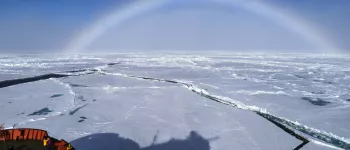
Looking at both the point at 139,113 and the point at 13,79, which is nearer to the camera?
the point at 139,113

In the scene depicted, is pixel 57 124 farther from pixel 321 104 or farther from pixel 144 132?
pixel 321 104

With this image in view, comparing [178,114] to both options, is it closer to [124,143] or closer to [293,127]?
[124,143]

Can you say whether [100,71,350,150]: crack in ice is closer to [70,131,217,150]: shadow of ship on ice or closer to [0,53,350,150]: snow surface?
[0,53,350,150]: snow surface


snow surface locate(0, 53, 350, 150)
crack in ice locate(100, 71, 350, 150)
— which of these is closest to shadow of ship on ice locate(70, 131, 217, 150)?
snow surface locate(0, 53, 350, 150)

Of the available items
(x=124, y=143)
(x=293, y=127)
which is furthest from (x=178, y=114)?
(x=293, y=127)

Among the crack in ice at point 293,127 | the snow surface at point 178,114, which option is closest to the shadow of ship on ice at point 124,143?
the snow surface at point 178,114

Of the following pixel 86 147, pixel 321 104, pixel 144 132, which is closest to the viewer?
pixel 86 147

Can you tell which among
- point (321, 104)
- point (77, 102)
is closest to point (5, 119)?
point (77, 102)

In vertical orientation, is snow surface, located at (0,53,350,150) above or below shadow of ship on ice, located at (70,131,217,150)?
above
